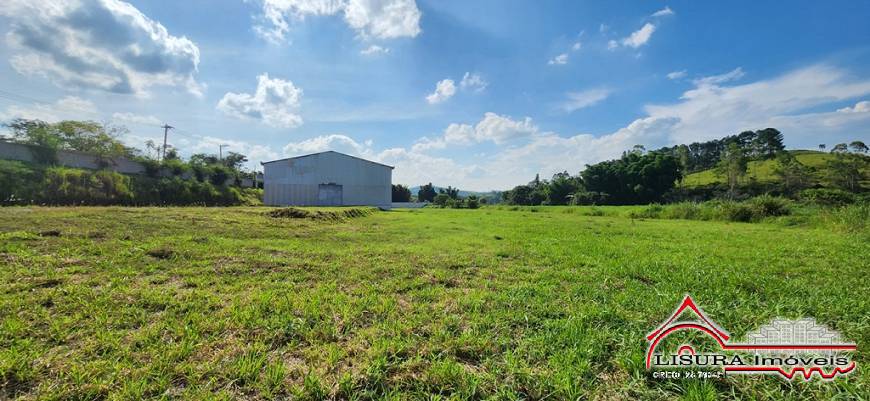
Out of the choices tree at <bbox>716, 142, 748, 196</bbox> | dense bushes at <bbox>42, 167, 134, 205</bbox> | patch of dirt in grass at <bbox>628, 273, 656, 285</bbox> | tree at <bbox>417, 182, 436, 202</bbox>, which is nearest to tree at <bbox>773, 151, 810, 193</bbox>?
tree at <bbox>716, 142, 748, 196</bbox>

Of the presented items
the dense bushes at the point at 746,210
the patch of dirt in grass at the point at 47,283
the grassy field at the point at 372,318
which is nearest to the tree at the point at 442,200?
the dense bushes at the point at 746,210

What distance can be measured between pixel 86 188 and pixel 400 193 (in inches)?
1513

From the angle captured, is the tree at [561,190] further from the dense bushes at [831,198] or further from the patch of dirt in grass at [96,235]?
the patch of dirt in grass at [96,235]

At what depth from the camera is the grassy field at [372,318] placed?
1.90 meters

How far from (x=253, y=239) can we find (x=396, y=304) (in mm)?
5599

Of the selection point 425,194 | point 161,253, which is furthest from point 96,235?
point 425,194

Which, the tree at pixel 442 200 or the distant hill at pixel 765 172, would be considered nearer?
the tree at pixel 442 200

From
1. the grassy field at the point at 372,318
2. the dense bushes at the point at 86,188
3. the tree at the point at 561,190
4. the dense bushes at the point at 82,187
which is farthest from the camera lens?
the tree at the point at 561,190

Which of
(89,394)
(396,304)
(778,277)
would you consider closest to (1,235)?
(89,394)

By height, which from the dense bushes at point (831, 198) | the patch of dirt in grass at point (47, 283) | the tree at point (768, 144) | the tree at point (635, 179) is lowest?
the patch of dirt in grass at point (47, 283)

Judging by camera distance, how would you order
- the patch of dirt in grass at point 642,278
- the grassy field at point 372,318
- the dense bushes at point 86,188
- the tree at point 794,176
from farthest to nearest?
the tree at point 794,176 → the dense bushes at point 86,188 → the patch of dirt in grass at point 642,278 → the grassy field at point 372,318

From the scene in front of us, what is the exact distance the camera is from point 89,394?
174cm

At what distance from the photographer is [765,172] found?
57250 millimetres

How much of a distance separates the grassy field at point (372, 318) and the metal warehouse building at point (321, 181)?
2543 cm
